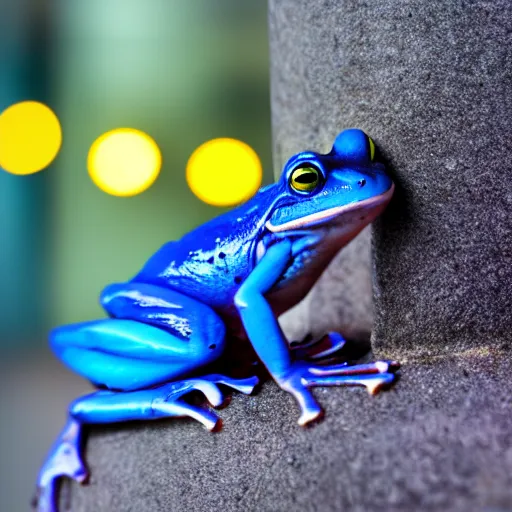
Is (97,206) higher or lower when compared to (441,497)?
lower

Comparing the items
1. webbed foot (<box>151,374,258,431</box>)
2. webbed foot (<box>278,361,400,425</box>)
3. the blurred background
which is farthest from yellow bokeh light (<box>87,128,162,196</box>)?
webbed foot (<box>278,361,400,425</box>)

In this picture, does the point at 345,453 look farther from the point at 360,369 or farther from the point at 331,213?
the point at 331,213

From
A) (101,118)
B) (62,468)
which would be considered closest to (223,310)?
(62,468)

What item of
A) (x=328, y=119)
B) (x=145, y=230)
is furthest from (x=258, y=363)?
(x=145, y=230)

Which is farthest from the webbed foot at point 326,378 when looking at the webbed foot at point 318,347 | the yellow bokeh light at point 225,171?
the yellow bokeh light at point 225,171

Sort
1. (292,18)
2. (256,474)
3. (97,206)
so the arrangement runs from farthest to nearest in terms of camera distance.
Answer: (97,206)
(292,18)
(256,474)

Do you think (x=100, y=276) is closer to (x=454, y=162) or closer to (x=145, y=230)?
(x=145, y=230)

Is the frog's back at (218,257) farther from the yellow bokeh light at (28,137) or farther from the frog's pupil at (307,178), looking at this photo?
the yellow bokeh light at (28,137)
